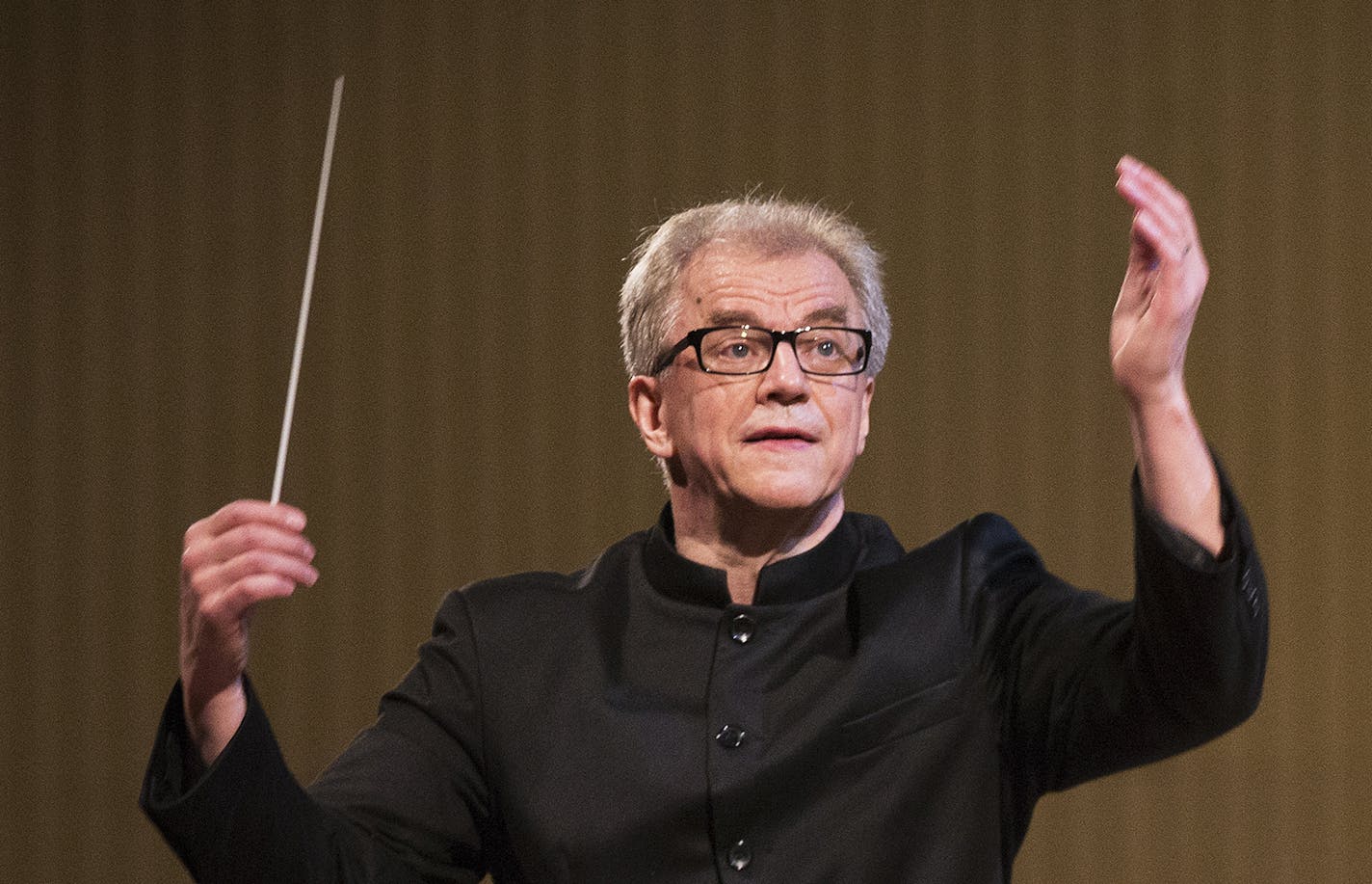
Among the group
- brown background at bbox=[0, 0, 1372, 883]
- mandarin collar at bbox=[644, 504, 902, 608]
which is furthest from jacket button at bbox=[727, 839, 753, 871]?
brown background at bbox=[0, 0, 1372, 883]

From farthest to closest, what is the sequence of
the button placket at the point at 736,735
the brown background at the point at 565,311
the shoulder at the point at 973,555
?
the brown background at the point at 565,311, the shoulder at the point at 973,555, the button placket at the point at 736,735

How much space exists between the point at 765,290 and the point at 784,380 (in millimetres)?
122

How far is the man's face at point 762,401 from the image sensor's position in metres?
1.99

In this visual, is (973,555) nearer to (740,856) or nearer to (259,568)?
(740,856)

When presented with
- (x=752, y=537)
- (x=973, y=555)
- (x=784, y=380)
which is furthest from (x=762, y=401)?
(x=973, y=555)

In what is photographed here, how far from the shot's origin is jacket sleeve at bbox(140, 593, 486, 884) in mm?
1718

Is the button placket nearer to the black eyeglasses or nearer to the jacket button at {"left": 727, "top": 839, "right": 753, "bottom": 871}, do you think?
the jacket button at {"left": 727, "top": 839, "right": 753, "bottom": 871}

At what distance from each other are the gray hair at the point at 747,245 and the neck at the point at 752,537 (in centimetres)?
18

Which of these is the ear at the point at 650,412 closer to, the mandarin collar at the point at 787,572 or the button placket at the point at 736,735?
the mandarin collar at the point at 787,572

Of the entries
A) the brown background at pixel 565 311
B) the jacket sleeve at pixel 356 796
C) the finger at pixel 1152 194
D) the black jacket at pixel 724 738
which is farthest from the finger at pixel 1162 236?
the brown background at pixel 565 311

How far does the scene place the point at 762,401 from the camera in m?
2.01

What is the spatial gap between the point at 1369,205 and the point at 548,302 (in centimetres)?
153

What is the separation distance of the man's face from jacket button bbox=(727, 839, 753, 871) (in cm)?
37

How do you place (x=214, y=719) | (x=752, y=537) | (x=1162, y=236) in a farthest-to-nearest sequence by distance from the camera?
(x=752, y=537), (x=214, y=719), (x=1162, y=236)
